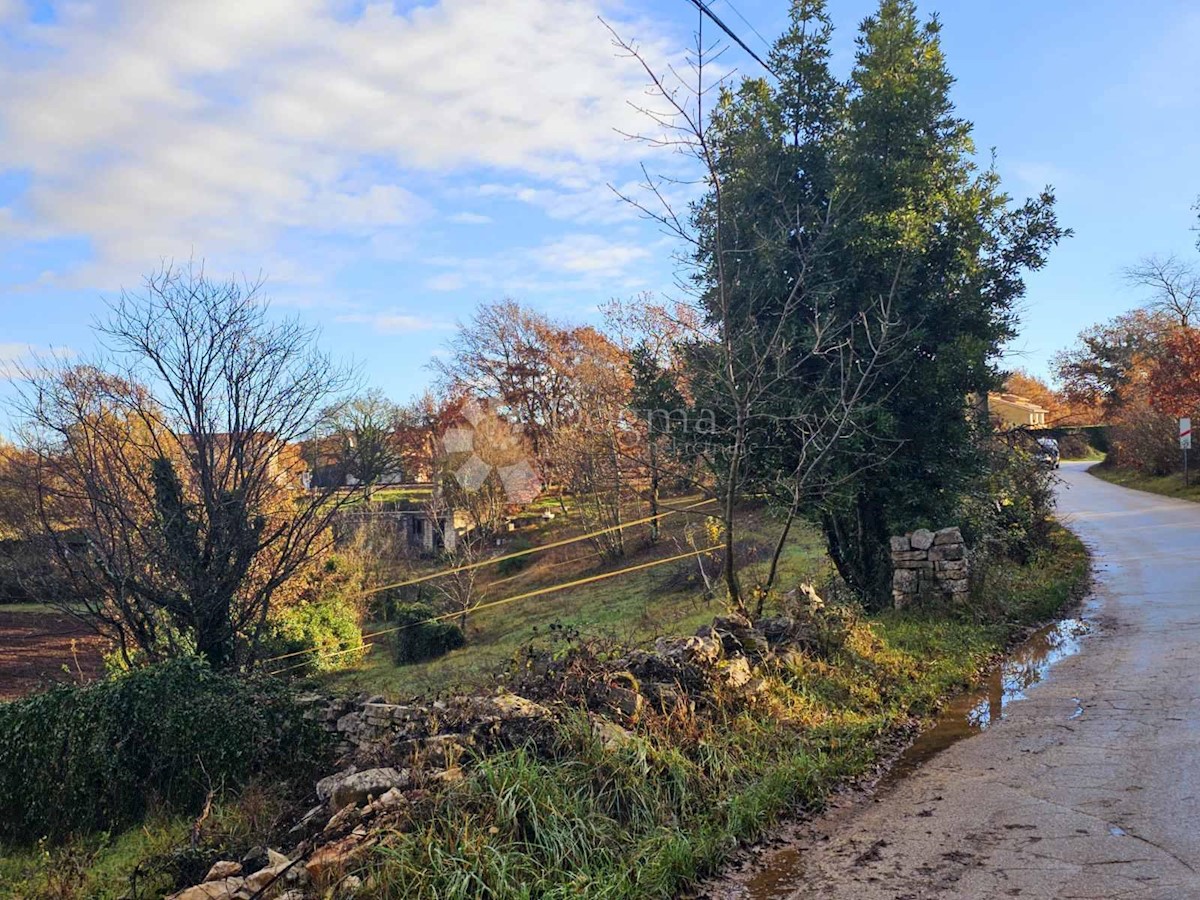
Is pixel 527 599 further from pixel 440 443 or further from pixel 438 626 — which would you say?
pixel 440 443

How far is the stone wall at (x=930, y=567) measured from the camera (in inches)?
373

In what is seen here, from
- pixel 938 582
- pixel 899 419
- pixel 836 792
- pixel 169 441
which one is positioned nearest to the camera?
pixel 836 792

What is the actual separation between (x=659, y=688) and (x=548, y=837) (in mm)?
1869

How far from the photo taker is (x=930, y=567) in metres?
9.65

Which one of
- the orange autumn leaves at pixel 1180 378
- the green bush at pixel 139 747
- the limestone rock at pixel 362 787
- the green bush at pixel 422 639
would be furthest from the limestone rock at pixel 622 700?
the orange autumn leaves at pixel 1180 378

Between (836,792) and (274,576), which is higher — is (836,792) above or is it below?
below

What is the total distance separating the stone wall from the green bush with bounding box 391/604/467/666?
1313cm

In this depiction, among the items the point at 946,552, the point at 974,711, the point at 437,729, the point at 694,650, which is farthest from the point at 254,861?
the point at 946,552

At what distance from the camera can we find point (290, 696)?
21.7 feet

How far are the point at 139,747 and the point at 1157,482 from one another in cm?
3225

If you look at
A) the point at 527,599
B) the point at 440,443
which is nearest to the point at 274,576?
the point at 527,599

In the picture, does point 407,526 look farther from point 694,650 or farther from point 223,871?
point 223,871

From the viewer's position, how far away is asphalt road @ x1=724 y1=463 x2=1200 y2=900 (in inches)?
145

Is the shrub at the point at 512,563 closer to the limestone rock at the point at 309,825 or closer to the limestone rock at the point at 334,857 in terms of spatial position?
the limestone rock at the point at 309,825
